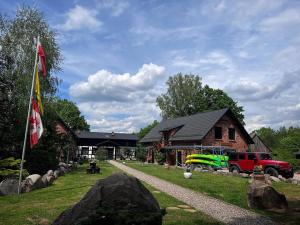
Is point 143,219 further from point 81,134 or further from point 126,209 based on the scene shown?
point 81,134

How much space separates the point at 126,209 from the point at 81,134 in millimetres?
74336

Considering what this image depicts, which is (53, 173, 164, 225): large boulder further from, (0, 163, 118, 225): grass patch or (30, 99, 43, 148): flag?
(30, 99, 43, 148): flag

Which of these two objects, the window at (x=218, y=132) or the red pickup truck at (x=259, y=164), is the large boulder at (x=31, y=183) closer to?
the red pickup truck at (x=259, y=164)

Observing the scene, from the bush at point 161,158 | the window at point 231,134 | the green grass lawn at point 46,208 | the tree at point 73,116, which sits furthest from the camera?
the tree at point 73,116

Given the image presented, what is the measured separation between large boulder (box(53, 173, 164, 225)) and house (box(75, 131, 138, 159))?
6336cm

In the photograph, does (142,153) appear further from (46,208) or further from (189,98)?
(46,208)

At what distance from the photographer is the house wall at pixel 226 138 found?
39.3m

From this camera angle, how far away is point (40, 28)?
2786 cm

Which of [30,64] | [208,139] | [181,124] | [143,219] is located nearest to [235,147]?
[208,139]

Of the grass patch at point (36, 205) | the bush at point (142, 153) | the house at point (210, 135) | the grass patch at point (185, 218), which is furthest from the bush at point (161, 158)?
the grass patch at point (185, 218)

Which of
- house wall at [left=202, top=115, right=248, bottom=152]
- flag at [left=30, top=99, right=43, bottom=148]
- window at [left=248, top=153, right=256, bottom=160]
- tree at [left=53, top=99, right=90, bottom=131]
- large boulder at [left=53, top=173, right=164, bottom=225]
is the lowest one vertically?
large boulder at [left=53, top=173, right=164, bottom=225]

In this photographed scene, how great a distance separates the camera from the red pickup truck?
2480 centimetres

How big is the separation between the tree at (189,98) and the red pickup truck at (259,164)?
122ft

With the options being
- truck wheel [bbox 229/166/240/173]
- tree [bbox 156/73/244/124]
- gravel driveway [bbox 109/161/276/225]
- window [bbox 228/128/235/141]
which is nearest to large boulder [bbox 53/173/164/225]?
gravel driveway [bbox 109/161/276/225]
